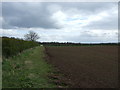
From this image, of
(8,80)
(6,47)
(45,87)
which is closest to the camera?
(45,87)

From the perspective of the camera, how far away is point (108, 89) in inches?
342

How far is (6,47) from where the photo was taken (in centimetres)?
2127

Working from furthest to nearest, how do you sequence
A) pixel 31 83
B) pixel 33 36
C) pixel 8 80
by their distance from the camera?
pixel 33 36 → pixel 8 80 → pixel 31 83

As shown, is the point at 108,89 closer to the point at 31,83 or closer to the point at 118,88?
the point at 118,88

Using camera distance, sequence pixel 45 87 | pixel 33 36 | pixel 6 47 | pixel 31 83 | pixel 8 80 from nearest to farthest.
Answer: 1. pixel 45 87
2. pixel 31 83
3. pixel 8 80
4. pixel 6 47
5. pixel 33 36

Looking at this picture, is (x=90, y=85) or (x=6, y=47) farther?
(x=6, y=47)

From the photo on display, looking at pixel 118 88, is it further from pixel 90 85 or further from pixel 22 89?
pixel 22 89

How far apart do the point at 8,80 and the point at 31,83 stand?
1.29m

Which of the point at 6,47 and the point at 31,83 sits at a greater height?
the point at 6,47

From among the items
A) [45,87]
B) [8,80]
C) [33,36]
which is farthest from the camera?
[33,36]

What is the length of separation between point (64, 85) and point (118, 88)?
87.2 inches

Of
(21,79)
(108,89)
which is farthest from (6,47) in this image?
(108,89)

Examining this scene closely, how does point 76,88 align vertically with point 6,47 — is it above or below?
below

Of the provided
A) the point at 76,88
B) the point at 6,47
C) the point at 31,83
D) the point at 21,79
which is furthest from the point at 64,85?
the point at 6,47
